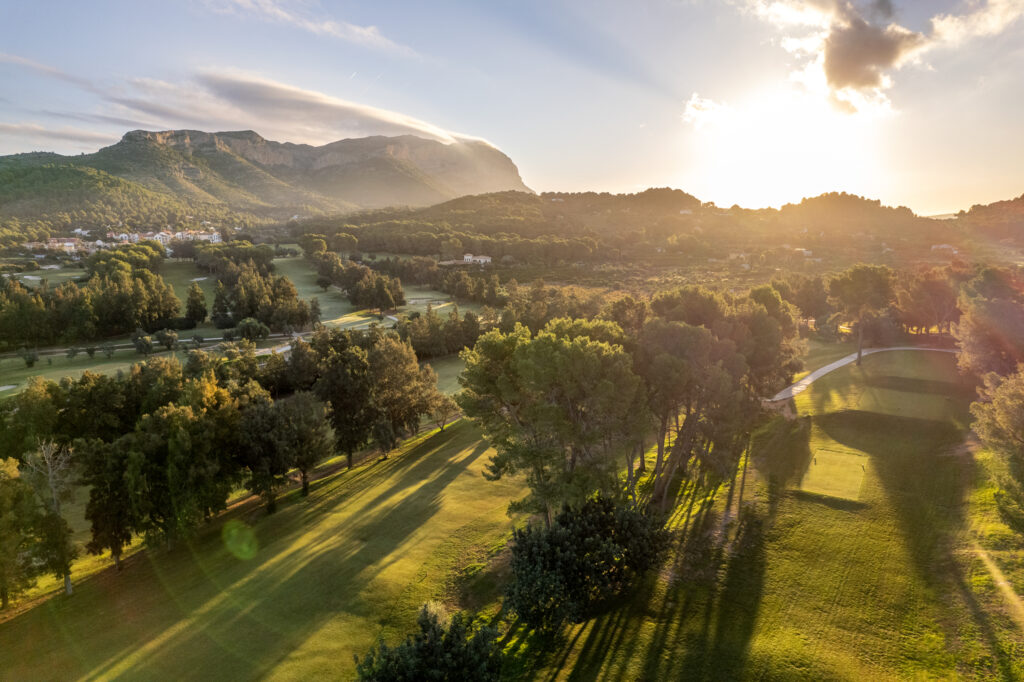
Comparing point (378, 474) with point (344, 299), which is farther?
point (344, 299)

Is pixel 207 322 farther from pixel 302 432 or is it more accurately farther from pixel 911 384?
pixel 911 384

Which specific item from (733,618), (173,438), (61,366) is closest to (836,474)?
(733,618)

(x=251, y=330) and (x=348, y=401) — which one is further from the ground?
(x=251, y=330)

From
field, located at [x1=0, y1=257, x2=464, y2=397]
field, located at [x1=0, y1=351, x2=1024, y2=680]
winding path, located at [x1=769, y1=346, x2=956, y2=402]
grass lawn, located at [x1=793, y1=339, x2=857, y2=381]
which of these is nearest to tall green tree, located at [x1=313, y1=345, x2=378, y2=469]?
field, located at [x1=0, y1=351, x2=1024, y2=680]

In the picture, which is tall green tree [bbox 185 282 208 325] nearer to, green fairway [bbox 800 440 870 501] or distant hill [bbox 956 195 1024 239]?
green fairway [bbox 800 440 870 501]

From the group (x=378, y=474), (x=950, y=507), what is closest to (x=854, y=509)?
(x=950, y=507)

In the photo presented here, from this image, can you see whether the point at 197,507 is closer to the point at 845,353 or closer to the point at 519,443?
the point at 519,443

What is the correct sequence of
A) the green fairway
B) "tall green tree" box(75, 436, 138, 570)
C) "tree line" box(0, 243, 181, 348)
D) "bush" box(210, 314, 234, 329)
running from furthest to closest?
"bush" box(210, 314, 234, 329) < "tree line" box(0, 243, 181, 348) < "tall green tree" box(75, 436, 138, 570) < the green fairway
